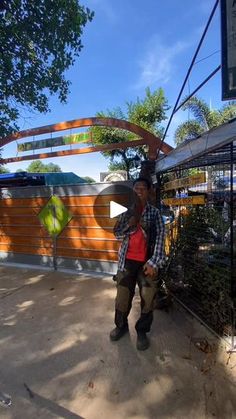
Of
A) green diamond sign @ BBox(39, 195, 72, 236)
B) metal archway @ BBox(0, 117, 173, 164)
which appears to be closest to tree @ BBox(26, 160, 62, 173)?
metal archway @ BBox(0, 117, 173, 164)

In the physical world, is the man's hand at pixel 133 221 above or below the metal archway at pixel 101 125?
below

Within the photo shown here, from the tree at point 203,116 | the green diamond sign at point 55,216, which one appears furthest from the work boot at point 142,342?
the tree at point 203,116

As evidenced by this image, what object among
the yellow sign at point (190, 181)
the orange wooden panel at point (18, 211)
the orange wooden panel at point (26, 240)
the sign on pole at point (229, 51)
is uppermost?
the sign on pole at point (229, 51)

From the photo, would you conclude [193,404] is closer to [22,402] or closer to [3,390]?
[22,402]

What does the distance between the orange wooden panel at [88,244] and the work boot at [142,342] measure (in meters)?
2.91

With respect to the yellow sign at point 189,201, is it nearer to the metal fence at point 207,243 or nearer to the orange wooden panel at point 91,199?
the metal fence at point 207,243

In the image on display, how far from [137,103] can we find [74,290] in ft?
61.7

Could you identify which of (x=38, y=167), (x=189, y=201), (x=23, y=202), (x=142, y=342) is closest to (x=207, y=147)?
(x=189, y=201)

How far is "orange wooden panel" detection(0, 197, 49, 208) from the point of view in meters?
7.29

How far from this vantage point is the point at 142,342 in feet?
11.5

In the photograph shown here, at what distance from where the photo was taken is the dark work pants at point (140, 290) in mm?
3416

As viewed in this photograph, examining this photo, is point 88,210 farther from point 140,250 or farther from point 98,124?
point 140,250
